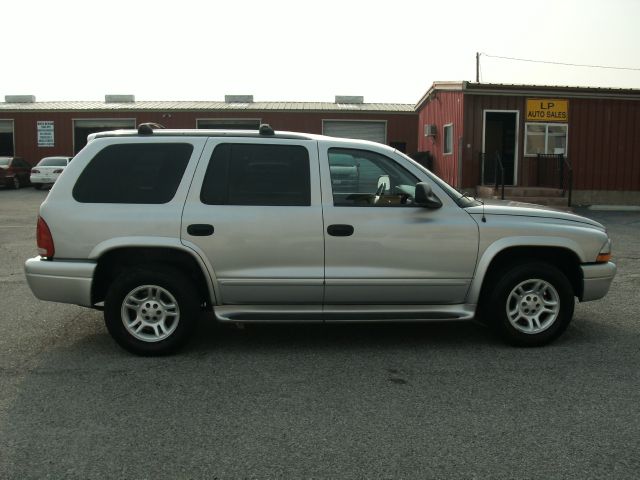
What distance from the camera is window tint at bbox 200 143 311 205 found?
214 inches

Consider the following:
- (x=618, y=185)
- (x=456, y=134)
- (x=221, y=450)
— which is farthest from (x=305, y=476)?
(x=618, y=185)

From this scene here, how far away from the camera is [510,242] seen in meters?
5.55

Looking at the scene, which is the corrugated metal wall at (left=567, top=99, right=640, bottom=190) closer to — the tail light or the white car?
the tail light

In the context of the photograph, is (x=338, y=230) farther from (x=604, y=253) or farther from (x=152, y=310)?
(x=604, y=253)

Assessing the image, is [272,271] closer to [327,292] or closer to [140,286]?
[327,292]

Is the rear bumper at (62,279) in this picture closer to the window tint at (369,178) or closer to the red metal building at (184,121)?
the window tint at (369,178)

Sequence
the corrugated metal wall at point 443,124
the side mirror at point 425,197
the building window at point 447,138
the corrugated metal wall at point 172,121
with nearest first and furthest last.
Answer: the side mirror at point 425,197 → the corrugated metal wall at point 443,124 → the building window at point 447,138 → the corrugated metal wall at point 172,121

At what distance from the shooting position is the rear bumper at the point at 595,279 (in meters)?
5.77

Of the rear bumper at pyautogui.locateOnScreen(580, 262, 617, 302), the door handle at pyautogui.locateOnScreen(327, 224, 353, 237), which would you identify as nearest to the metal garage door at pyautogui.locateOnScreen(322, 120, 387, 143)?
the rear bumper at pyautogui.locateOnScreen(580, 262, 617, 302)

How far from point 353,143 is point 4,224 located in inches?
516

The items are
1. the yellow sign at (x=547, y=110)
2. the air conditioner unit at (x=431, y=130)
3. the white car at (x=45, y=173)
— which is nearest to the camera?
the yellow sign at (x=547, y=110)

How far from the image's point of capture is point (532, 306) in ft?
18.7

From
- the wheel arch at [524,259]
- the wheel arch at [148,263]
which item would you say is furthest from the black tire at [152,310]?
the wheel arch at [524,259]

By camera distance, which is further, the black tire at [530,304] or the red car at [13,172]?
the red car at [13,172]
